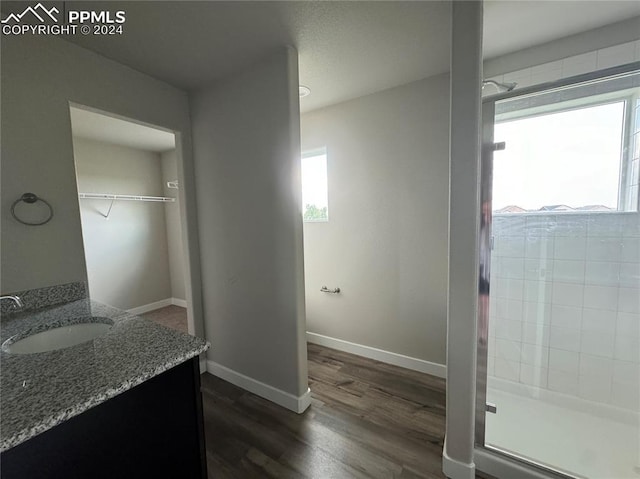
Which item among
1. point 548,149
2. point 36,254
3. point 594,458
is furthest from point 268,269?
point 594,458

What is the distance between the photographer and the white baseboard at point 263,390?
75.4 inches

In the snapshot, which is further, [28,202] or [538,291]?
[538,291]

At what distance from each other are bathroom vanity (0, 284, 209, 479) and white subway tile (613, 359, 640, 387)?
8.28 feet

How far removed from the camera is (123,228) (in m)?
3.78

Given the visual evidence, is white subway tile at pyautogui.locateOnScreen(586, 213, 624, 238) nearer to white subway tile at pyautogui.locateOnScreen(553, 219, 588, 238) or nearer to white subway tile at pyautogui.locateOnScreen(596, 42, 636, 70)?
white subway tile at pyautogui.locateOnScreen(553, 219, 588, 238)

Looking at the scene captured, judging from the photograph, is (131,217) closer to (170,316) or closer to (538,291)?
(170,316)

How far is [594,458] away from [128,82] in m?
3.89

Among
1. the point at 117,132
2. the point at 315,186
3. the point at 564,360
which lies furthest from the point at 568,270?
the point at 117,132

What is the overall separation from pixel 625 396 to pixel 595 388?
0.13 m

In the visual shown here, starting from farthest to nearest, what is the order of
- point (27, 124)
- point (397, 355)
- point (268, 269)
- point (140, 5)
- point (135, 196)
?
point (135, 196) < point (397, 355) < point (268, 269) < point (27, 124) < point (140, 5)

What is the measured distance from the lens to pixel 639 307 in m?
1.63

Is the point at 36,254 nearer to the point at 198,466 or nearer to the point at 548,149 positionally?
the point at 198,466

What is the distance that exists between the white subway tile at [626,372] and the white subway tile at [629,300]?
350mm

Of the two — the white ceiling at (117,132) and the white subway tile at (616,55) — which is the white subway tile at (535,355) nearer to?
the white subway tile at (616,55)
